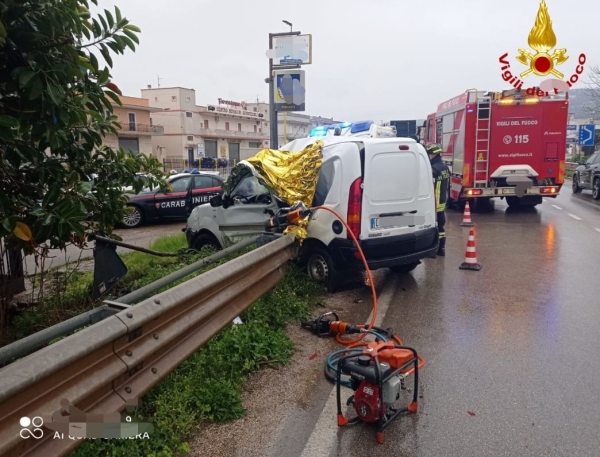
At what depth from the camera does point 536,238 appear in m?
11.0

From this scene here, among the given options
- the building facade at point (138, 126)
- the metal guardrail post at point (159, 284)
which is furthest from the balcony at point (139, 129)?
the metal guardrail post at point (159, 284)

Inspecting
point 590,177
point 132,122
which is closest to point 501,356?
point 590,177

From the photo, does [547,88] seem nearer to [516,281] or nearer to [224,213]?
[516,281]

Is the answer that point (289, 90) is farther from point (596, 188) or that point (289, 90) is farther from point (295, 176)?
point (596, 188)

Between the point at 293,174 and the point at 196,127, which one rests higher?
the point at 196,127

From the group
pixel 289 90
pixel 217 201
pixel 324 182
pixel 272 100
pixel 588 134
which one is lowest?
pixel 217 201

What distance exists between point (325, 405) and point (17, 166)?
2715 millimetres

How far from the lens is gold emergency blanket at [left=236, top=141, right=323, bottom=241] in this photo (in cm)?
660

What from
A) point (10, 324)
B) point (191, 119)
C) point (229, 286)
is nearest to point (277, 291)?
point (229, 286)

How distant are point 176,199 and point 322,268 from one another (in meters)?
9.12

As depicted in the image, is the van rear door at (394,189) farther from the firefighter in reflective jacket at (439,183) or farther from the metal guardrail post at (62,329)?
the metal guardrail post at (62,329)

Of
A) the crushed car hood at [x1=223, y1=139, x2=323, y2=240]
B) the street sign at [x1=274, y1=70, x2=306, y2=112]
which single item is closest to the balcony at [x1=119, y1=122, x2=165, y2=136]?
the street sign at [x1=274, y1=70, x2=306, y2=112]

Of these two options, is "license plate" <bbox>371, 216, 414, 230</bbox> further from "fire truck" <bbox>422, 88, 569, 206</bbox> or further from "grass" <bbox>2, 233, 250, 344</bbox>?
"fire truck" <bbox>422, 88, 569, 206</bbox>

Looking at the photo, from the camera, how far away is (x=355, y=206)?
621 cm
